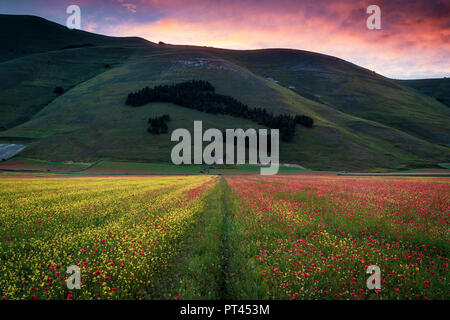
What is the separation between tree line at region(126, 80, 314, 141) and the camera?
120 metres

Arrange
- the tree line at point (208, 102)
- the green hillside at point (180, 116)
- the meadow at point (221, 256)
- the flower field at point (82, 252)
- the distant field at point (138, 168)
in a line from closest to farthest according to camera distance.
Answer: the flower field at point (82, 252)
the meadow at point (221, 256)
the distant field at point (138, 168)
the green hillside at point (180, 116)
the tree line at point (208, 102)

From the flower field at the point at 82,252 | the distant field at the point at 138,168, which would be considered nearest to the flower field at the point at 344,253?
the flower field at the point at 82,252

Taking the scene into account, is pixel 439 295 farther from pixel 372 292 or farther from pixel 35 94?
pixel 35 94

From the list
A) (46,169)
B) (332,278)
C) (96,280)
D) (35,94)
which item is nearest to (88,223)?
(96,280)

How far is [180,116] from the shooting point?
12325 centimetres

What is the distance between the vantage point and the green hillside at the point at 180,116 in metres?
99.1

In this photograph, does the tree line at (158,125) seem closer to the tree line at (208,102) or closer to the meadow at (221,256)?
the tree line at (208,102)

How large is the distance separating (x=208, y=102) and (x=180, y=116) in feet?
68.3

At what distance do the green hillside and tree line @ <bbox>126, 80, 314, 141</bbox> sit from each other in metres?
4.71

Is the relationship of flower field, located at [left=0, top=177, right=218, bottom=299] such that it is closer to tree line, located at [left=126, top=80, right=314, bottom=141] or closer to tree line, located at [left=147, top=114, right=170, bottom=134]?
tree line, located at [left=147, top=114, right=170, bottom=134]

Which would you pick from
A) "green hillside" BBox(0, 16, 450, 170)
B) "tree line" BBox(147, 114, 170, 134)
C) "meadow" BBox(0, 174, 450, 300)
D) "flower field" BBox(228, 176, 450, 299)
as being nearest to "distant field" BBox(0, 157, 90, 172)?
"green hillside" BBox(0, 16, 450, 170)

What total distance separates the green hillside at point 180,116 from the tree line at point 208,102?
4706 millimetres

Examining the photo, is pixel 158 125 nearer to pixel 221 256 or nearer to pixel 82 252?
pixel 82 252

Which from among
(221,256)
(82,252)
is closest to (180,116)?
(82,252)
